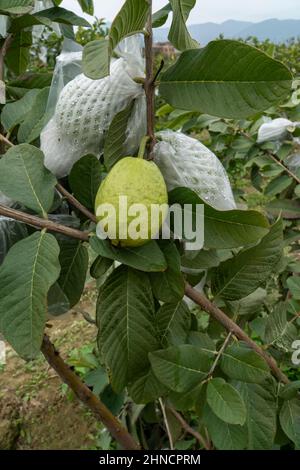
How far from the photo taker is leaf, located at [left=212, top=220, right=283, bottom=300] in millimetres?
767

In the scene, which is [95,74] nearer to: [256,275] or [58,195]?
[58,195]

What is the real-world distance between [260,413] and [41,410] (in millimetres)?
1845

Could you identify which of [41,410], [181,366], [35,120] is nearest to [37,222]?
[35,120]

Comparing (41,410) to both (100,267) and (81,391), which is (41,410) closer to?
(81,391)

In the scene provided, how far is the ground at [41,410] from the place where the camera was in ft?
7.12

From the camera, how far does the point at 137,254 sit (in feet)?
1.99

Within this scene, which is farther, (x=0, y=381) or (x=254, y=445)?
(x=0, y=381)

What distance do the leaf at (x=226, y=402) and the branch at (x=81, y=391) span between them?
0.31 m

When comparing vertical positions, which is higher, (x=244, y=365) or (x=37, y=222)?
(x=37, y=222)

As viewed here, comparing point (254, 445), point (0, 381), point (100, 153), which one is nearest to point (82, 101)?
point (100, 153)

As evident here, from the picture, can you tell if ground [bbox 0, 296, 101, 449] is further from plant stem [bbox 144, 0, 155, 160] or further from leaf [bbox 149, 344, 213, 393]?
plant stem [bbox 144, 0, 155, 160]
